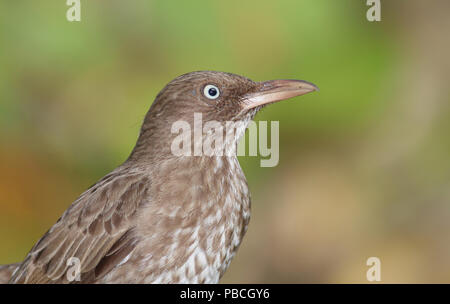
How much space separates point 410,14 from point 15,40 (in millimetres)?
4057

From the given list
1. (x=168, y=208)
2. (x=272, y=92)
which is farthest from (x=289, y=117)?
(x=168, y=208)

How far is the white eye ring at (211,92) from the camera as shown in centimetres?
458

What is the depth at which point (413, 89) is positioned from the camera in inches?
297

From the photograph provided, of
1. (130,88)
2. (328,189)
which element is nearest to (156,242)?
(130,88)

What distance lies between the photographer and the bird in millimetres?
4117

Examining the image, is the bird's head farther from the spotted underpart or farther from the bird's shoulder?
the bird's shoulder

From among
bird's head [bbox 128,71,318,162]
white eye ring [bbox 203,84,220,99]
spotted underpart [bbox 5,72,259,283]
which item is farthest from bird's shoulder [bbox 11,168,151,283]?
white eye ring [bbox 203,84,220,99]

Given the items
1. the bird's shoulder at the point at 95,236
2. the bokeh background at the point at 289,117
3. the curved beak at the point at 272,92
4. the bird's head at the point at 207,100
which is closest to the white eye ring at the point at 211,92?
the bird's head at the point at 207,100

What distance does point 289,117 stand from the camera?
7004 millimetres

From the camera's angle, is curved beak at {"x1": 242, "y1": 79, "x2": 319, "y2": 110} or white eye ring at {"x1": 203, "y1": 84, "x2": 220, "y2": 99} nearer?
curved beak at {"x1": 242, "y1": 79, "x2": 319, "y2": 110}

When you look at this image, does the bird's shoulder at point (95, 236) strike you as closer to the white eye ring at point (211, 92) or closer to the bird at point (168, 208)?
the bird at point (168, 208)
